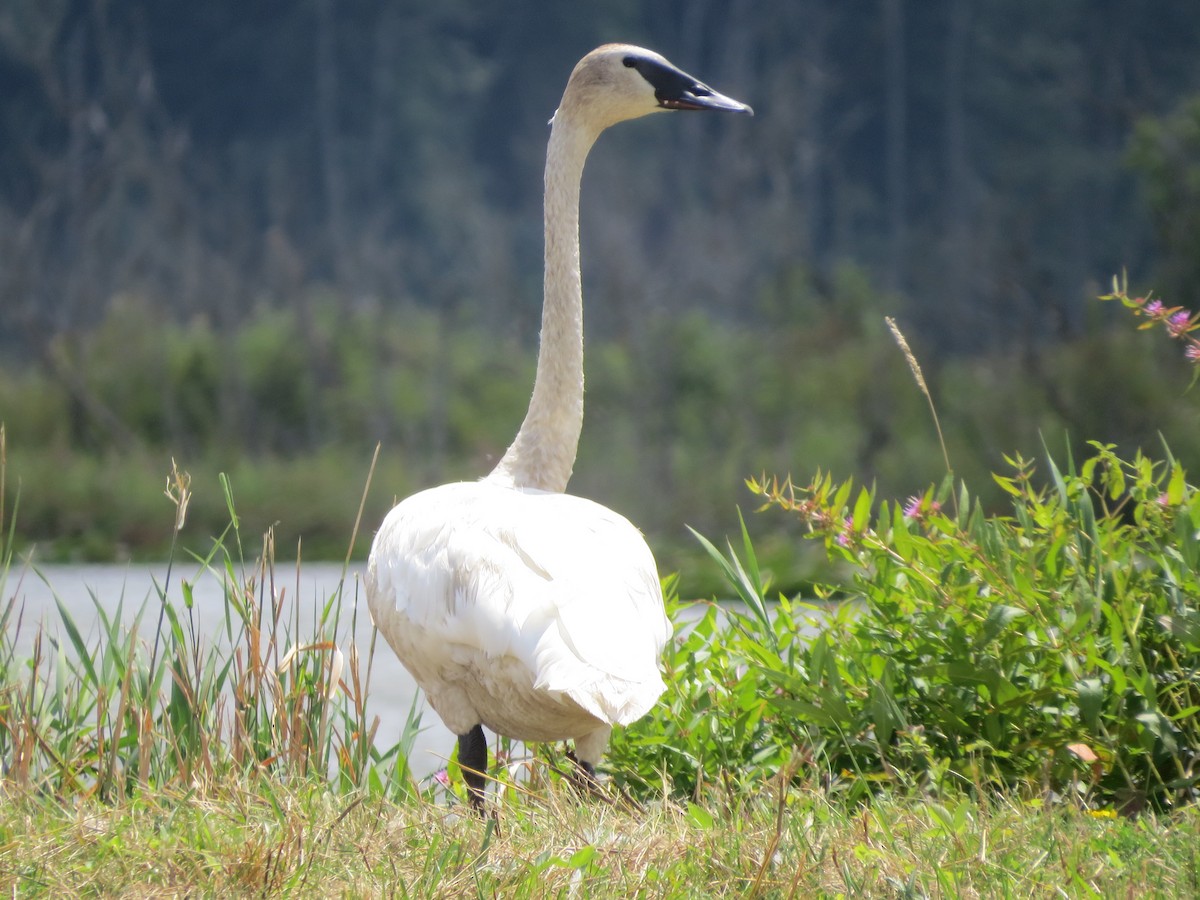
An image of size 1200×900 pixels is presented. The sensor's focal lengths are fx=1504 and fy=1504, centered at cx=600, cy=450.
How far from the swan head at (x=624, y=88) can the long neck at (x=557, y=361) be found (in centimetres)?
11

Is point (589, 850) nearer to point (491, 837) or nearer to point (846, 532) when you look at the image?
point (491, 837)

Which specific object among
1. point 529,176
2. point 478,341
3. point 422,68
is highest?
point 422,68

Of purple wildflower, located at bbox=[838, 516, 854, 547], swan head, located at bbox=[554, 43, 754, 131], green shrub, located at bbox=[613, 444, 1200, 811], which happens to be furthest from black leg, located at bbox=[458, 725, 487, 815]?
swan head, located at bbox=[554, 43, 754, 131]

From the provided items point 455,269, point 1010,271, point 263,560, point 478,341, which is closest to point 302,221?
point 455,269

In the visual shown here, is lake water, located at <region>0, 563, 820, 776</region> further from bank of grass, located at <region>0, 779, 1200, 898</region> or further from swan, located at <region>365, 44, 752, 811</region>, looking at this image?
bank of grass, located at <region>0, 779, 1200, 898</region>

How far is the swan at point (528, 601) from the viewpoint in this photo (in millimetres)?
2775

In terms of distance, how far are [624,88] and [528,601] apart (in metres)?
1.72

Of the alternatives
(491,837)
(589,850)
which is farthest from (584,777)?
(589,850)

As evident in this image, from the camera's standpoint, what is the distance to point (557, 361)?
3.82 metres

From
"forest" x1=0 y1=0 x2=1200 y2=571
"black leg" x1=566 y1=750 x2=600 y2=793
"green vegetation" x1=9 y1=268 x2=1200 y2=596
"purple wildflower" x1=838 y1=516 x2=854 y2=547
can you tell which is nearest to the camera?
"black leg" x1=566 y1=750 x2=600 y2=793

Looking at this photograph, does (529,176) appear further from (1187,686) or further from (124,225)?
(1187,686)

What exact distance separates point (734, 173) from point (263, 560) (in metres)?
14.4

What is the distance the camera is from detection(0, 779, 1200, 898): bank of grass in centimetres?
247

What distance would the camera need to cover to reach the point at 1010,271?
15.2 meters
